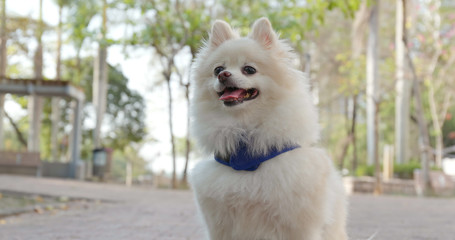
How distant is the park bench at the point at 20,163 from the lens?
67.2ft

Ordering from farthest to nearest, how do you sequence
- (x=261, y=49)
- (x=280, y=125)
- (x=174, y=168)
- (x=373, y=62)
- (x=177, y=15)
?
1. (x=373, y=62)
2. (x=174, y=168)
3. (x=177, y=15)
4. (x=261, y=49)
5. (x=280, y=125)

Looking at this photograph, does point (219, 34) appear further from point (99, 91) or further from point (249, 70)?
point (99, 91)

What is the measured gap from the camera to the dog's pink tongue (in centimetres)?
299

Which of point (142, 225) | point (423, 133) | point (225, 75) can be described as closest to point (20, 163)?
point (142, 225)

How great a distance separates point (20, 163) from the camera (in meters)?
20.5

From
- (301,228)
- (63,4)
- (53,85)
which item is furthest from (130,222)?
(63,4)

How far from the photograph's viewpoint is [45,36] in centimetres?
2986

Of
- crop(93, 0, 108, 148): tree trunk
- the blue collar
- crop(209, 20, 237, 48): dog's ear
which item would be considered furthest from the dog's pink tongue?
crop(93, 0, 108, 148): tree trunk

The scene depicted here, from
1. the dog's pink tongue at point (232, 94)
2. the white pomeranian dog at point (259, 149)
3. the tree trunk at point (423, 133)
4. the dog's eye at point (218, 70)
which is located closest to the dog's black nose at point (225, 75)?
the white pomeranian dog at point (259, 149)

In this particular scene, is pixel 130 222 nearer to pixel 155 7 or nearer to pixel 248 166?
pixel 248 166

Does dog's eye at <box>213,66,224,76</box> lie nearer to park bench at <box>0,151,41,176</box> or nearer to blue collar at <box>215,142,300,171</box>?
blue collar at <box>215,142,300,171</box>

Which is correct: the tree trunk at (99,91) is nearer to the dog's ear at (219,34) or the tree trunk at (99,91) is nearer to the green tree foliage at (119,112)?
the green tree foliage at (119,112)

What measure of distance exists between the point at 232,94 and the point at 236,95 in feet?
0.09

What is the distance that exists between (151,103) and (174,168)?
56.1 feet
